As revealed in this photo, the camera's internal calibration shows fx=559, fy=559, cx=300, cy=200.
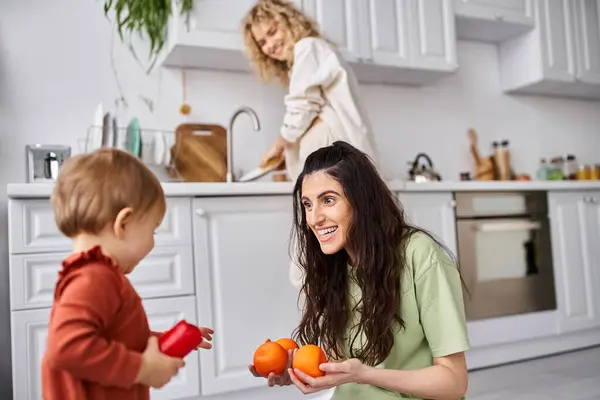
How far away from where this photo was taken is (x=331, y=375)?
94 cm

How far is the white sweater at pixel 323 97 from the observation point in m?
2.05

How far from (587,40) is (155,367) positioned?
3650mm

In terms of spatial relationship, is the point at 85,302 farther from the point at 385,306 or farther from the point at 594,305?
the point at 594,305

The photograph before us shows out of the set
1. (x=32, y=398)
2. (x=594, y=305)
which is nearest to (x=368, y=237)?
(x=32, y=398)

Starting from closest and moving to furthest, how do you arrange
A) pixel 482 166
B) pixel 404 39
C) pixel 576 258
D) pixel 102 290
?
pixel 102 290
pixel 404 39
pixel 576 258
pixel 482 166

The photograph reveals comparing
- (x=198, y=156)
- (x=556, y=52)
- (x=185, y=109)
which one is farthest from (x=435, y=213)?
(x=556, y=52)

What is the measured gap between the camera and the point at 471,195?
272 cm

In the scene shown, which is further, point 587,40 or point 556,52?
point 587,40

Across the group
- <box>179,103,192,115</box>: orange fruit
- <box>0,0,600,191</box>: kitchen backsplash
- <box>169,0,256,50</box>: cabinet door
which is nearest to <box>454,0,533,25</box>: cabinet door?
<box>0,0,600,191</box>: kitchen backsplash

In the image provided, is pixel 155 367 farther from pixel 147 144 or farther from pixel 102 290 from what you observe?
pixel 147 144

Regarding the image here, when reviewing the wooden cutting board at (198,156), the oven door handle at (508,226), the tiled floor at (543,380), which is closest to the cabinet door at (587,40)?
the oven door handle at (508,226)

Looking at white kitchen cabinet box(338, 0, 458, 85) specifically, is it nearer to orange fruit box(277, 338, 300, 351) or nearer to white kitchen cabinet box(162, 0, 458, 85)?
white kitchen cabinet box(162, 0, 458, 85)

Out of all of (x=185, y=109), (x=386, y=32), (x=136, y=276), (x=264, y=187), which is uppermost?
(x=386, y=32)

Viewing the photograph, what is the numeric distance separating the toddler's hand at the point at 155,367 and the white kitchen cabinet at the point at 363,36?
1.87 meters
